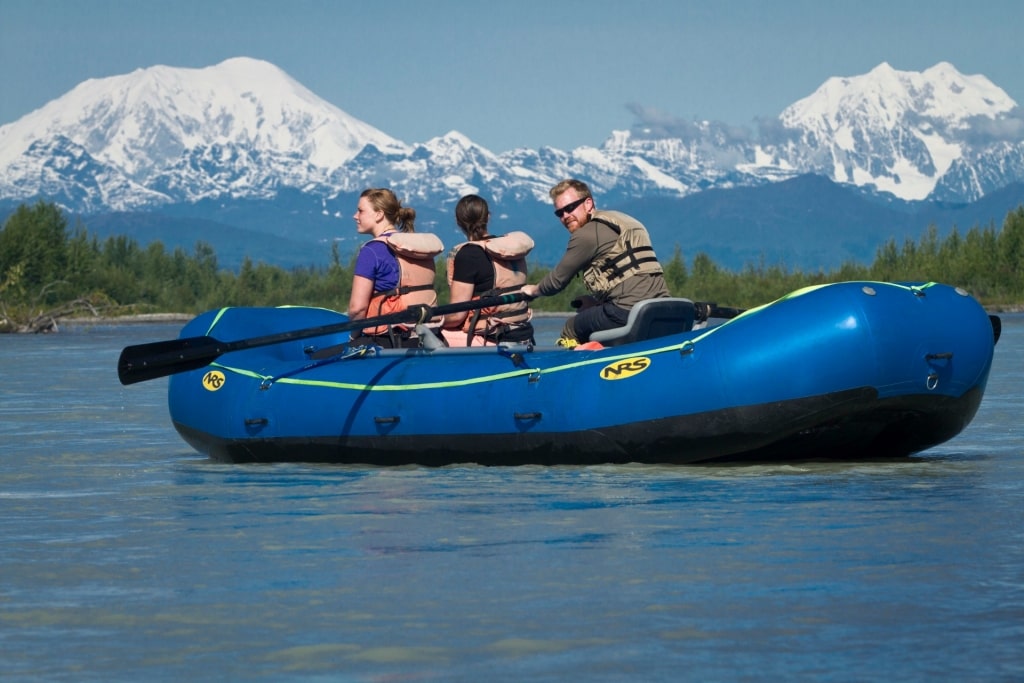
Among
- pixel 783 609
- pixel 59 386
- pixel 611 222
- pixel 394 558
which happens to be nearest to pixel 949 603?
pixel 783 609

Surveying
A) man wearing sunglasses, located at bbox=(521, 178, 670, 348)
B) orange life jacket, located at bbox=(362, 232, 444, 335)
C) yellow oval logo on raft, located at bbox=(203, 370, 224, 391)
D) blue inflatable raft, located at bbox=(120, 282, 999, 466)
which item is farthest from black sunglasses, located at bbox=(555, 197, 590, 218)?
yellow oval logo on raft, located at bbox=(203, 370, 224, 391)

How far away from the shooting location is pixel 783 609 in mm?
6891

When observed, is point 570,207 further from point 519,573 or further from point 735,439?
point 519,573

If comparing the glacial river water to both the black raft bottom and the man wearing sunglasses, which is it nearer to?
the black raft bottom

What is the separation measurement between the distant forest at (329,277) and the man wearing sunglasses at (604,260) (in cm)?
6672

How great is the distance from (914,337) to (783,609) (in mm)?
4507

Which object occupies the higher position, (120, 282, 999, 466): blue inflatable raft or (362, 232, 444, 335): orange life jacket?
(362, 232, 444, 335): orange life jacket

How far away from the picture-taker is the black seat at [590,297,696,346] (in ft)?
38.0

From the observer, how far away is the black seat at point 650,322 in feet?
38.0

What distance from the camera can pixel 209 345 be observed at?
12.7m

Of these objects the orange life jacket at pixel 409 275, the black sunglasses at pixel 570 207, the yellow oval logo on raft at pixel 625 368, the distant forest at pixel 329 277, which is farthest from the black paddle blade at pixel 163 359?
the distant forest at pixel 329 277

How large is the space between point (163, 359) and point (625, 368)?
10.8 ft

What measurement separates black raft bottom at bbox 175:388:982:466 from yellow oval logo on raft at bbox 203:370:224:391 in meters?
1.22

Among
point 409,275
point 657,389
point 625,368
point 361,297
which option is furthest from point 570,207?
point 361,297
